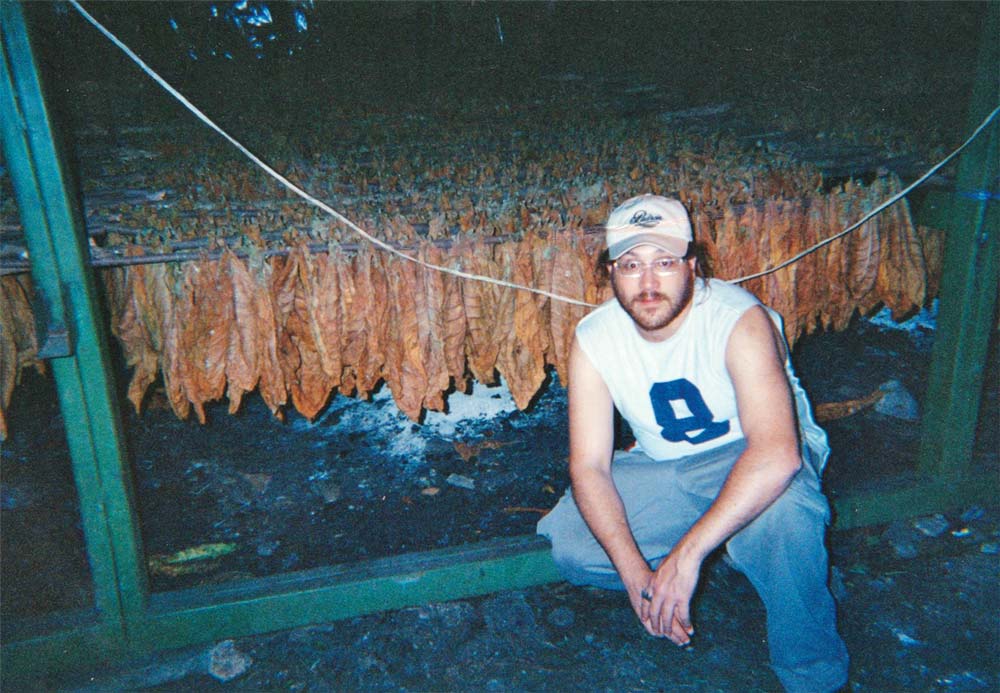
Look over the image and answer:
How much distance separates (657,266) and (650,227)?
0.17 m

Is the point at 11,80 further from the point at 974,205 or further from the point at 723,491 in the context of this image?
the point at 974,205

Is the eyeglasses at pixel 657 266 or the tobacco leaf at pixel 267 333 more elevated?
the eyeglasses at pixel 657 266

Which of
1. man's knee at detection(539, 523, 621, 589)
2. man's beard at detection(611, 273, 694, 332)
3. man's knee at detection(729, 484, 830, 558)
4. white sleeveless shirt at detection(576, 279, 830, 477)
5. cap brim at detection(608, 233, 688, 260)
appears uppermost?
cap brim at detection(608, 233, 688, 260)

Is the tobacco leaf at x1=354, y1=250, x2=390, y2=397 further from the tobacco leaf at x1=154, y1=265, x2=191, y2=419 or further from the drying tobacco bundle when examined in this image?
the tobacco leaf at x1=154, y1=265, x2=191, y2=419

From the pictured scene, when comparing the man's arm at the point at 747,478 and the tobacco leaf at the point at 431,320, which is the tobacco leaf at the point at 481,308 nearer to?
the tobacco leaf at the point at 431,320

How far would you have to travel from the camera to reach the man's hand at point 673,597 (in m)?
2.43

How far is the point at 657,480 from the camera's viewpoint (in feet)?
9.69

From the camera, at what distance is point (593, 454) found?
9.23 ft

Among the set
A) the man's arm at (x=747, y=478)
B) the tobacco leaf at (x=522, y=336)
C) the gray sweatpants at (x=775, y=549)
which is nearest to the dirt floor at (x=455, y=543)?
the gray sweatpants at (x=775, y=549)

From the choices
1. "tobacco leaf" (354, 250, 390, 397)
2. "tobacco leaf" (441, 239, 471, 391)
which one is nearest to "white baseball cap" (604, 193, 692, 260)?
"tobacco leaf" (441, 239, 471, 391)

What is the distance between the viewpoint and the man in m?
2.45

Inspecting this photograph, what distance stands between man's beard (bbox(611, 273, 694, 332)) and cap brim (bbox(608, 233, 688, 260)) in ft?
0.43

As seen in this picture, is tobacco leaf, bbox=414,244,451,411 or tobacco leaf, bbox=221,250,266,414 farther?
tobacco leaf, bbox=414,244,451,411

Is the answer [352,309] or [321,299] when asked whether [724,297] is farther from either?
[321,299]
